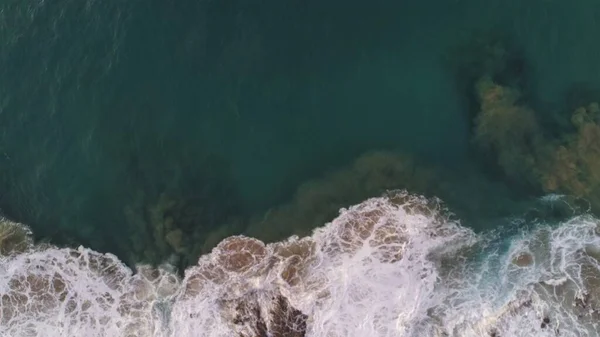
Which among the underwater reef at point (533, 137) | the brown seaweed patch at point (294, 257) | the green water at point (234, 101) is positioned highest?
the green water at point (234, 101)

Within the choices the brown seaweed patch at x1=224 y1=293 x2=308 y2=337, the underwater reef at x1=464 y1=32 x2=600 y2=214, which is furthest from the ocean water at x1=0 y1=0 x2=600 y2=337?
the underwater reef at x1=464 y1=32 x2=600 y2=214

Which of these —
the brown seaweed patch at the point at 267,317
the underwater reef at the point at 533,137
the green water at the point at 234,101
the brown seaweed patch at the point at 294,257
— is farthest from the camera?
the green water at the point at 234,101

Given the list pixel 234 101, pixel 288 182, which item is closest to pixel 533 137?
pixel 288 182

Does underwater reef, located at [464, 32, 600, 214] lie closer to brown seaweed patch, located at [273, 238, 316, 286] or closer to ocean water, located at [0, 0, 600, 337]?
ocean water, located at [0, 0, 600, 337]

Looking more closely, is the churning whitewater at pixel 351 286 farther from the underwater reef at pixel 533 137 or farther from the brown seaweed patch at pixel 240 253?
the underwater reef at pixel 533 137

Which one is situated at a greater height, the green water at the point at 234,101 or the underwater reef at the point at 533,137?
the green water at the point at 234,101

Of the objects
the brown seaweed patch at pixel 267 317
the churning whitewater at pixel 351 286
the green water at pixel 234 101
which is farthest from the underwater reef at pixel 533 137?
the brown seaweed patch at pixel 267 317

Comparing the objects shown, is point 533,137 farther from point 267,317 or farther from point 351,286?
point 267,317
